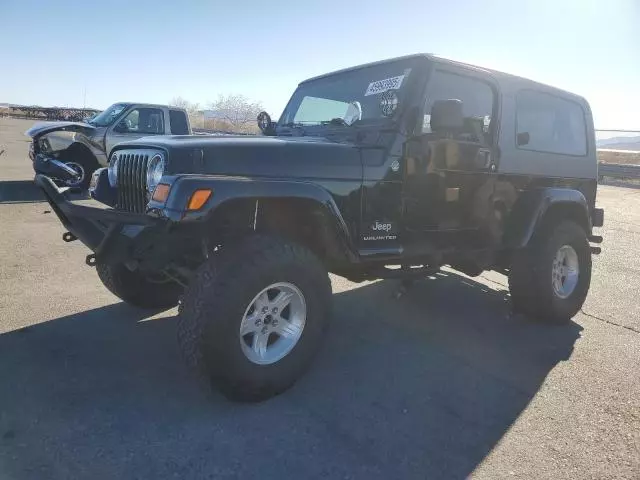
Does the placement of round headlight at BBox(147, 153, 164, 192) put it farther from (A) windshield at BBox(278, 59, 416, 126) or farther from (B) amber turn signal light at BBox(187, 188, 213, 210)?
(A) windshield at BBox(278, 59, 416, 126)

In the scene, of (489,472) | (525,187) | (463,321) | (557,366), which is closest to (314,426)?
(489,472)

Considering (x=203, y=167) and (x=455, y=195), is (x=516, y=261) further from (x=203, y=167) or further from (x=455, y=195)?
(x=203, y=167)

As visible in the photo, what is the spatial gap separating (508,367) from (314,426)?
1.64 meters

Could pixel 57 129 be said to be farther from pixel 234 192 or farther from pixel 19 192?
pixel 234 192

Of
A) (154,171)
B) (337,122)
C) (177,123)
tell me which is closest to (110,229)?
(154,171)

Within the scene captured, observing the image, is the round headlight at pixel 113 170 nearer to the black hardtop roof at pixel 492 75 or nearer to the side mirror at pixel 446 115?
the black hardtop roof at pixel 492 75

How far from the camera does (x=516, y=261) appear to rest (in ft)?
14.2

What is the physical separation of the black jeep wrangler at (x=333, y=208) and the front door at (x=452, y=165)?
0.04ft

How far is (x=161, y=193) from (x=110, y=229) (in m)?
0.44

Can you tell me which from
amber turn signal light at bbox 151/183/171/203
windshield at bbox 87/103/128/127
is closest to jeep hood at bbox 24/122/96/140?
windshield at bbox 87/103/128/127

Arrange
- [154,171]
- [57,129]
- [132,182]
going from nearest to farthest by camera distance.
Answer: [154,171]
[132,182]
[57,129]

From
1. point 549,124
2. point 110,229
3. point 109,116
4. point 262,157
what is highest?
point 109,116

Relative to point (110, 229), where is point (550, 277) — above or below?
below

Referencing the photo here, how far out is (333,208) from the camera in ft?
9.57
